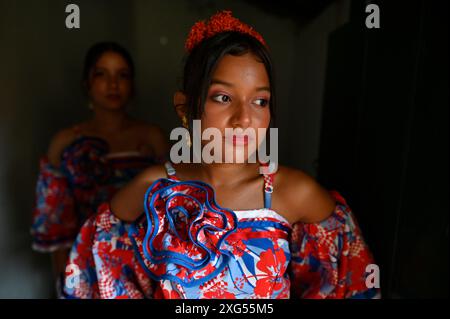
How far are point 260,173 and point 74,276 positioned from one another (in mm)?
541

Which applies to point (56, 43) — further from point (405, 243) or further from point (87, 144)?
point (405, 243)

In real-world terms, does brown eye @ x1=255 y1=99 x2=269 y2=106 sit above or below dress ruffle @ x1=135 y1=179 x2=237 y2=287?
above

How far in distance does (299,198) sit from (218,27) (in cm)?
39

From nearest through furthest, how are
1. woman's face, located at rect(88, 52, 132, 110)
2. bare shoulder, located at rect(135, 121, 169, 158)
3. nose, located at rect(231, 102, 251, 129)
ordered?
nose, located at rect(231, 102, 251, 129) < woman's face, located at rect(88, 52, 132, 110) < bare shoulder, located at rect(135, 121, 169, 158)

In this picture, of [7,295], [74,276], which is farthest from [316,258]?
[7,295]

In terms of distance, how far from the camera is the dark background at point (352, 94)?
0.69 meters

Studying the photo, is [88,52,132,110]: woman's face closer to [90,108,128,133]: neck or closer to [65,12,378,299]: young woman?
[90,108,128,133]: neck

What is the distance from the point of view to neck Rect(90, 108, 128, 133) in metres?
1.12

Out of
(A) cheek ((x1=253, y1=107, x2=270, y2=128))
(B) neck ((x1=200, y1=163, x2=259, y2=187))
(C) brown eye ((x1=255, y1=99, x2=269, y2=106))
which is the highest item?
(C) brown eye ((x1=255, y1=99, x2=269, y2=106))

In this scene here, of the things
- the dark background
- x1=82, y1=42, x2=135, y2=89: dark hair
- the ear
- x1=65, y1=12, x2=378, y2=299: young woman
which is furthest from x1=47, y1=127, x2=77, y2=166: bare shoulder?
the ear

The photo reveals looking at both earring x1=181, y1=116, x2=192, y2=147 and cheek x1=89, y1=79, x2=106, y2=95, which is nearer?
earring x1=181, y1=116, x2=192, y2=147

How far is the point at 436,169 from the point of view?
0.77 meters

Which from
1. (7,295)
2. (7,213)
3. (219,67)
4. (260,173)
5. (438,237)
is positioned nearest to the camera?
(219,67)

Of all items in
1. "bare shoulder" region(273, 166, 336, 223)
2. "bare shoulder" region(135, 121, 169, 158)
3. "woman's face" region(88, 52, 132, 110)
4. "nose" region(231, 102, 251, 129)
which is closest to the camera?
"nose" region(231, 102, 251, 129)
